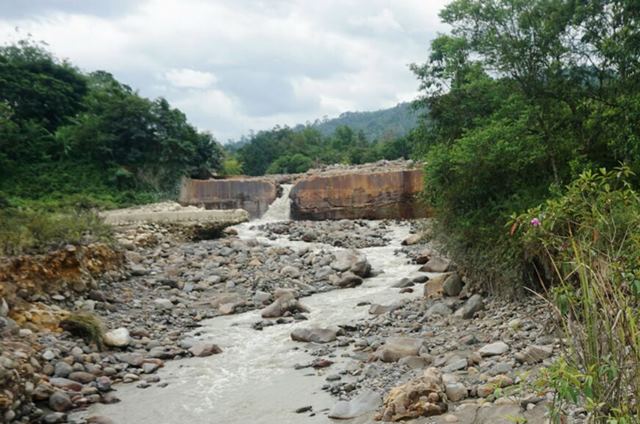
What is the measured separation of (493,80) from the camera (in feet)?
30.7

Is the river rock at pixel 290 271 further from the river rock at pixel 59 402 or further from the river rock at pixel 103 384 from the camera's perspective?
the river rock at pixel 59 402

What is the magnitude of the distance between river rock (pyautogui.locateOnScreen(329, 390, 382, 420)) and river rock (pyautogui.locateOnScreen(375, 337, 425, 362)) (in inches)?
43.1

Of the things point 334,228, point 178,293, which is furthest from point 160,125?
point 178,293

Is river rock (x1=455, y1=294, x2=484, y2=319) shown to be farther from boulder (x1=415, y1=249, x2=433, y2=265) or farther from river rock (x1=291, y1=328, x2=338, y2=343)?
boulder (x1=415, y1=249, x2=433, y2=265)

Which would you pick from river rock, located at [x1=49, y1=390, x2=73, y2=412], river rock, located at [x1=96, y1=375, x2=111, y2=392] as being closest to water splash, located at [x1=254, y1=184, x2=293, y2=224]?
river rock, located at [x1=96, y1=375, x2=111, y2=392]

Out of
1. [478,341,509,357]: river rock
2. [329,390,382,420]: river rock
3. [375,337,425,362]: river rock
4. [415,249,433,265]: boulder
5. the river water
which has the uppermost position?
[415,249,433,265]: boulder

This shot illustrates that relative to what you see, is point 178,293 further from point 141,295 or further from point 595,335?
point 595,335

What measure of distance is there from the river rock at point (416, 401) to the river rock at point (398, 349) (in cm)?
152

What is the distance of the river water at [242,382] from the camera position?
5.59 m

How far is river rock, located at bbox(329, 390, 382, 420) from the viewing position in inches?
Result: 199

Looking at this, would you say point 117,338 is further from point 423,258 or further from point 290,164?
point 290,164

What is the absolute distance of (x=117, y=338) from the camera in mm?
7777

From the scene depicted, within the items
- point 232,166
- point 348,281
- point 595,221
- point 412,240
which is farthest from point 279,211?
point 595,221

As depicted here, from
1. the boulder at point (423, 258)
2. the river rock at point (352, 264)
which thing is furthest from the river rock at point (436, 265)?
the river rock at point (352, 264)
